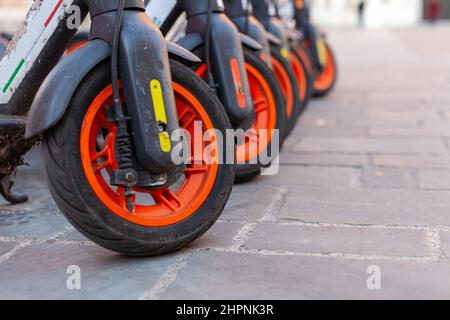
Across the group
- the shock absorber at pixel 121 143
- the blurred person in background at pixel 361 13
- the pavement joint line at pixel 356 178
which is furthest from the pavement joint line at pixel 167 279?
the blurred person in background at pixel 361 13

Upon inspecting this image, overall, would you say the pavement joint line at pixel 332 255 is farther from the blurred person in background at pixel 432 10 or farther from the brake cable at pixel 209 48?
the blurred person in background at pixel 432 10

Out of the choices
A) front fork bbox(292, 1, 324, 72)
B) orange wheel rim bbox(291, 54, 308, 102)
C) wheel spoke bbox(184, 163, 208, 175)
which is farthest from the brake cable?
front fork bbox(292, 1, 324, 72)

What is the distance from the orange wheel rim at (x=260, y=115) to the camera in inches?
148

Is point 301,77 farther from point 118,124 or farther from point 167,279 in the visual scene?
point 167,279

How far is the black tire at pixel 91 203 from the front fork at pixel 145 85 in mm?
83

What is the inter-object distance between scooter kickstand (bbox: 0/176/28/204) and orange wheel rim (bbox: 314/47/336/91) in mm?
4543

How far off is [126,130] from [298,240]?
75 centimetres

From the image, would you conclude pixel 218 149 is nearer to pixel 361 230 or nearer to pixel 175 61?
pixel 175 61

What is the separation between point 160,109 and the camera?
2357mm

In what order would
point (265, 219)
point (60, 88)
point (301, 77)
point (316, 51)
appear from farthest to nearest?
point (316, 51), point (301, 77), point (265, 219), point (60, 88)

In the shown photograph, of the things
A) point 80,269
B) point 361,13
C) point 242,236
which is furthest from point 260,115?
point 361,13
